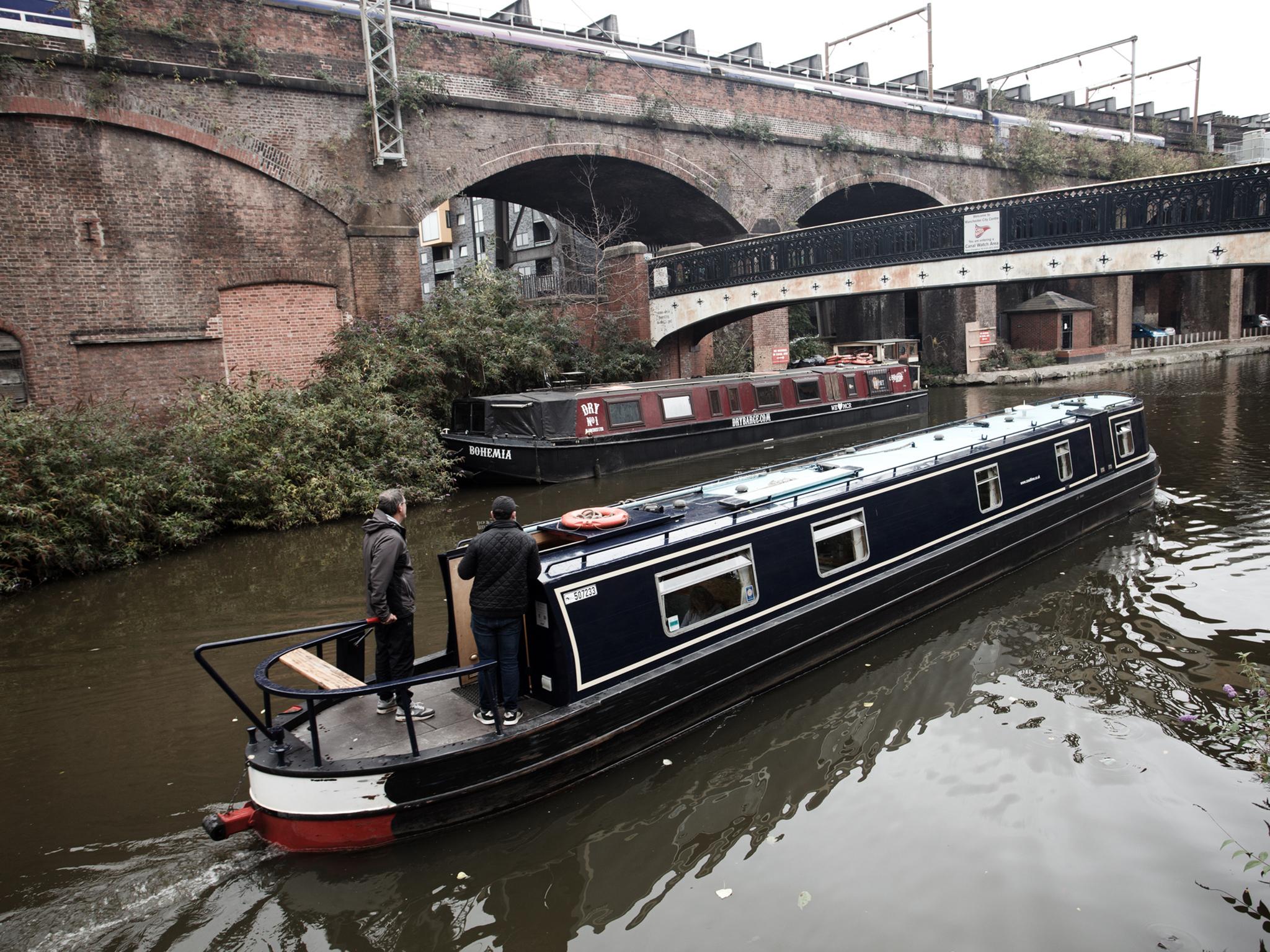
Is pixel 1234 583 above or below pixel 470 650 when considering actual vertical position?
below

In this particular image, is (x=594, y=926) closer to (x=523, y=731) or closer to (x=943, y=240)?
(x=523, y=731)

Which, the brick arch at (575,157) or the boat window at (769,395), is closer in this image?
the boat window at (769,395)

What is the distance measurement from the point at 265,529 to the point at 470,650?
290 inches

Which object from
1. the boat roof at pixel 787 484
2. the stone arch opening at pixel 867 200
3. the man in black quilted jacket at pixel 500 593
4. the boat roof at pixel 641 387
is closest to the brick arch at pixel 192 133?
the boat roof at pixel 641 387

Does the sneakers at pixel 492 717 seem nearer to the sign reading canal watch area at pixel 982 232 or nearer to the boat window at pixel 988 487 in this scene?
the boat window at pixel 988 487

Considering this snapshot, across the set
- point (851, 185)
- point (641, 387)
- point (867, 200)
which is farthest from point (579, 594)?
point (867, 200)

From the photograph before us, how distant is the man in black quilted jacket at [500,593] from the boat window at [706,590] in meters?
1.09

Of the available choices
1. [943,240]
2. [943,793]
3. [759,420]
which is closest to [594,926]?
[943,793]

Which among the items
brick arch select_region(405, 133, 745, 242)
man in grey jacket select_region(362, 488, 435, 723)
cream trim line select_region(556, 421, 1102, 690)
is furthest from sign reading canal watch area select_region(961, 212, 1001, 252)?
man in grey jacket select_region(362, 488, 435, 723)

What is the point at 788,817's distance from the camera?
499 cm

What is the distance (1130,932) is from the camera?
3.94m

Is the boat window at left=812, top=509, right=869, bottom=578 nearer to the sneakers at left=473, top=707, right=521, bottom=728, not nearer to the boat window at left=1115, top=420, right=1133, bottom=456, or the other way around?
the sneakers at left=473, top=707, right=521, bottom=728

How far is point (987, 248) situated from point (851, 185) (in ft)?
31.7

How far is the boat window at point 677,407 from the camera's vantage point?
15.7 metres
